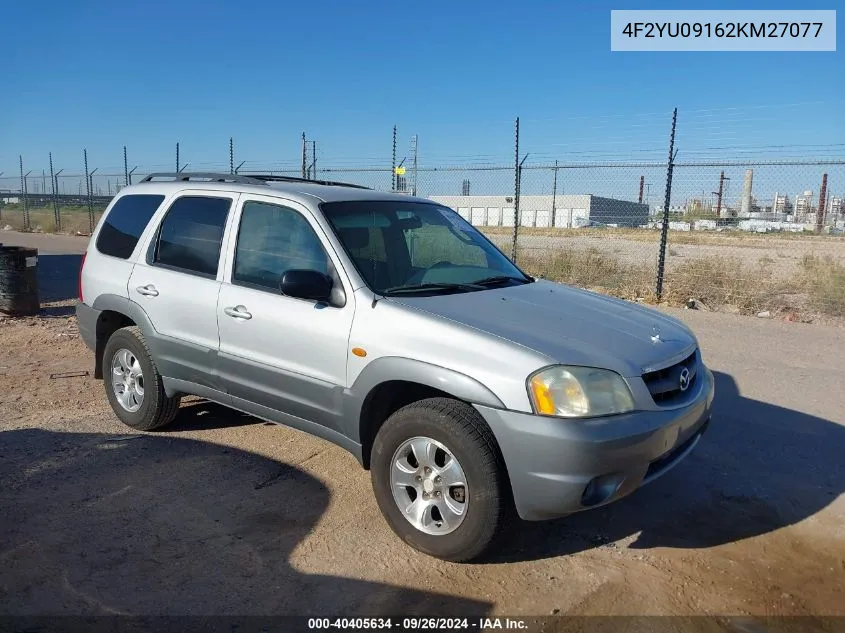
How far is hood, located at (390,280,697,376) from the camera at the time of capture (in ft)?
10.4

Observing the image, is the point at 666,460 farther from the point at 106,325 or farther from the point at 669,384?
the point at 106,325

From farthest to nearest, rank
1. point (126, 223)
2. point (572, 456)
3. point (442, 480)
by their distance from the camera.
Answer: point (126, 223), point (442, 480), point (572, 456)

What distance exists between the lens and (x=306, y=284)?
11.7ft

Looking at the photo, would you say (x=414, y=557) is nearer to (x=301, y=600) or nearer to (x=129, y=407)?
(x=301, y=600)

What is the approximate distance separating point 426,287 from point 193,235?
5.72ft

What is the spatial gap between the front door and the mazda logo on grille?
1713 mm

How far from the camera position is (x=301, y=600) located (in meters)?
3.01

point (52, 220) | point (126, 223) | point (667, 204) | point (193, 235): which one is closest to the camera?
point (193, 235)

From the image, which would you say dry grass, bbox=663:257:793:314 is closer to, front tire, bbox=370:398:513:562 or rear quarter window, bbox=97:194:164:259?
rear quarter window, bbox=97:194:164:259

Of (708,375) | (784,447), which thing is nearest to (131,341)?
(708,375)

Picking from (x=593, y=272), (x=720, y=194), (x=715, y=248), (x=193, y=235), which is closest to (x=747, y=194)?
(x=720, y=194)

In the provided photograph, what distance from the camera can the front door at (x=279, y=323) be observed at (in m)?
3.69

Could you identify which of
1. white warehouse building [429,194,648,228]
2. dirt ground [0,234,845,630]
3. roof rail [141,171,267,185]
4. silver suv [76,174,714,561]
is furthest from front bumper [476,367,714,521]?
white warehouse building [429,194,648,228]

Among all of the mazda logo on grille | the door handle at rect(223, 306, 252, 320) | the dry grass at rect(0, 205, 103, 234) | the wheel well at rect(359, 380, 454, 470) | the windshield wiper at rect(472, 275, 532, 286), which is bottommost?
the dry grass at rect(0, 205, 103, 234)
